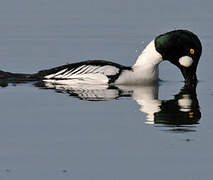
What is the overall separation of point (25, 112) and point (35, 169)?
392 cm

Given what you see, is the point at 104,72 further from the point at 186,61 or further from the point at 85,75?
the point at 186,61

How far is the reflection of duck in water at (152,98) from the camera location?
16.5 meters

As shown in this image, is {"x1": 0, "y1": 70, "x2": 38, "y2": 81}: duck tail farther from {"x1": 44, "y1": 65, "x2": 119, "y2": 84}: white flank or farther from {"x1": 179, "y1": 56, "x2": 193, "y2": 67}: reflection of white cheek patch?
{"x1": 179, "y1": 56, "x2": 193, "y2": 67}: reflection of white cheek patch

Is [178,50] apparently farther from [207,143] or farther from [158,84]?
[207,143]

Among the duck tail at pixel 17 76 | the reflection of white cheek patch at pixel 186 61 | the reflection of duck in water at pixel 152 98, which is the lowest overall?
the reflection of duck in water at pixel 152 98

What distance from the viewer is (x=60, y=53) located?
22922 millimetres

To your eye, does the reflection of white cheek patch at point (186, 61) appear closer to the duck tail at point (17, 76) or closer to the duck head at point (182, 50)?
the duck head at point (182, 50)

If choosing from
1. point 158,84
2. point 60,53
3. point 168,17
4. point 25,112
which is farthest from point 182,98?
point 168,17

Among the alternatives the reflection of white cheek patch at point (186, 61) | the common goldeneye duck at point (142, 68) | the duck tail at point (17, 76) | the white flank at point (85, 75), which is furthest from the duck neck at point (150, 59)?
the duck tail at point (17, 76)

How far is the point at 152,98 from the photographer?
18.6 m

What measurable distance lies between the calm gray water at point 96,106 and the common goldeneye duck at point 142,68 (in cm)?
38

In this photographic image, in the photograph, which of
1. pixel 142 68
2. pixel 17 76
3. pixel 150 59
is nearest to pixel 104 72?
pixel 142 68

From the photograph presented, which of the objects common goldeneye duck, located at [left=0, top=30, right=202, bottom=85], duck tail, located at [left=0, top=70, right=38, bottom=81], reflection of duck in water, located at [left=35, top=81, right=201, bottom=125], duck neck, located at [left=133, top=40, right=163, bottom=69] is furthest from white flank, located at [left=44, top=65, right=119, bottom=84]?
duck neck, located at [left=133, top=40, right=163, bottom=69]

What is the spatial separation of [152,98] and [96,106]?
1493 millimetres
